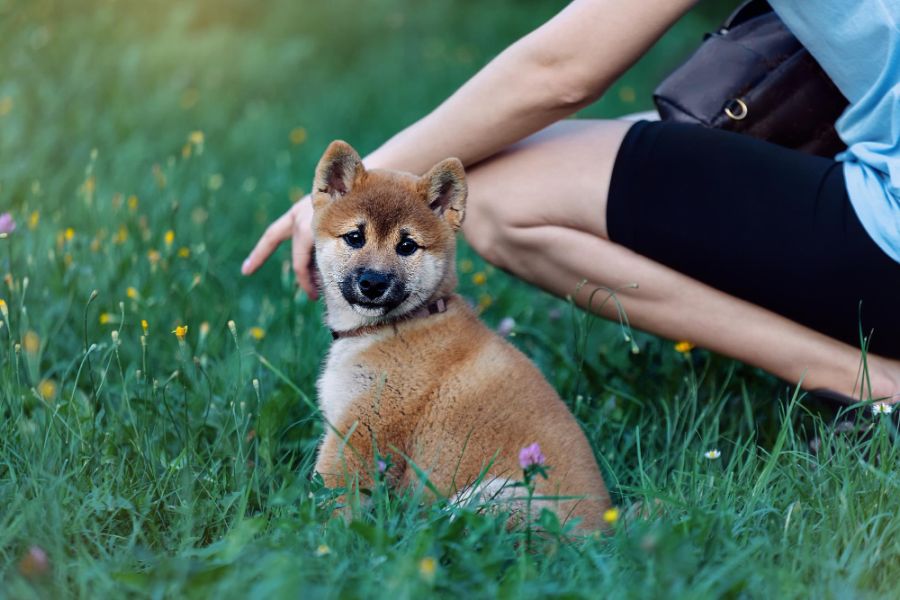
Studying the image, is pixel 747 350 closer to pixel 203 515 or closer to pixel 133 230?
pixel 203 515

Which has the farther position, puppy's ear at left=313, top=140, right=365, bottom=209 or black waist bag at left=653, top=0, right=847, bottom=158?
black waist bag at left=653, top=0, right=847, bottom=158

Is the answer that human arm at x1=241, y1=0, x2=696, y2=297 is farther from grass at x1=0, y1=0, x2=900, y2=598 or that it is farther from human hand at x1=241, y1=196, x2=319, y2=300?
grass at x1=0, y1=0, x2=900, y2=598

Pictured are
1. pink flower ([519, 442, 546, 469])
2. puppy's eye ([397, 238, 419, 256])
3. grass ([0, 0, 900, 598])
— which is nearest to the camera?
grass ([0, 0, 900, 598])

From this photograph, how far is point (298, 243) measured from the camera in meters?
3.07

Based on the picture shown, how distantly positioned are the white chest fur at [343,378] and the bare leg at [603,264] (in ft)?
2.36

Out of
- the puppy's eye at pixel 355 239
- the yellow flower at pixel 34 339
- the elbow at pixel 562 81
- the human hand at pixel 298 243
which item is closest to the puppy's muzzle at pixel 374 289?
the puppy's eye at pixel 355 239

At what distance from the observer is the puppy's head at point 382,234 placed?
2.71m

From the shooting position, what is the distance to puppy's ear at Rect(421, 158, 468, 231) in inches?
107

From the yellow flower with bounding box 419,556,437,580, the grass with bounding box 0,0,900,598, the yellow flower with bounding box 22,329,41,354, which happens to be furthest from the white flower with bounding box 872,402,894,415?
the yellow flower with bounding box 22,329,41,354

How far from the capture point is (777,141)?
3.12 meters

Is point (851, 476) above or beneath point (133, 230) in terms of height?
beneath

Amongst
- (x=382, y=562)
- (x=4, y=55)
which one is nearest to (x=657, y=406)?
(x=382, y=562)

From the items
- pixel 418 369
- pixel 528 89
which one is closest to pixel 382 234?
pixel 418 369

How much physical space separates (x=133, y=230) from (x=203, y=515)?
6.44 feet
